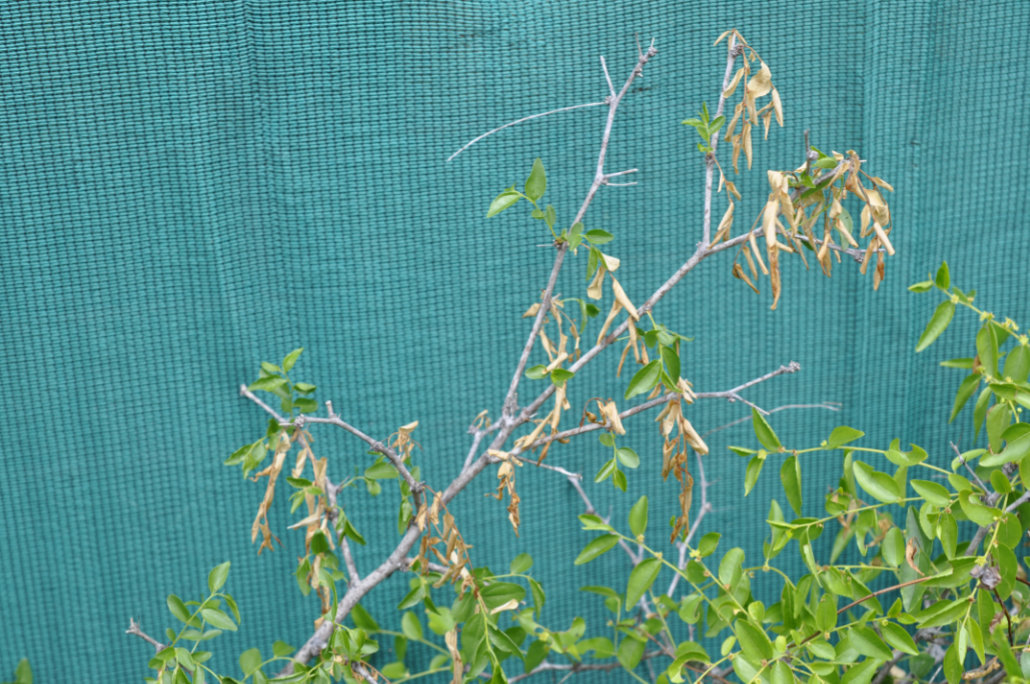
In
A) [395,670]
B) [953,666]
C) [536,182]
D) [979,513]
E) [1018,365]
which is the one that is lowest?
[395,670]

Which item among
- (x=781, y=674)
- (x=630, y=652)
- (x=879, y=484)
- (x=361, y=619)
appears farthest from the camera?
(x=361, y=619)

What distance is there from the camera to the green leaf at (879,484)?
0.95 meters

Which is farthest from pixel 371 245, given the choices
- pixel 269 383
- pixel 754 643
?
pixel 754 643

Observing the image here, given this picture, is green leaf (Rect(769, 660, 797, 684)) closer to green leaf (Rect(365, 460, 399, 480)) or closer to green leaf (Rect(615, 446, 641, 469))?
green leaf (Rect(615, 446, 641, 469))

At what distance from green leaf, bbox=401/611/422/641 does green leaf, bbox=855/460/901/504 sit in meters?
0.71

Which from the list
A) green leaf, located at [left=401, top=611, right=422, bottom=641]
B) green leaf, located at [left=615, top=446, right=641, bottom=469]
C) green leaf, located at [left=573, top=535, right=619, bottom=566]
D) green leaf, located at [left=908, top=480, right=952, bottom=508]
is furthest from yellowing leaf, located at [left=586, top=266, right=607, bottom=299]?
green leaf, located at [left=401, top=611, right=422, bottom=641]

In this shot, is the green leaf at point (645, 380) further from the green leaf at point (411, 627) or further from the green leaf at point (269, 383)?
the green leaf at point (411, 627)

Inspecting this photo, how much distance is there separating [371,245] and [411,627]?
59 centimetres

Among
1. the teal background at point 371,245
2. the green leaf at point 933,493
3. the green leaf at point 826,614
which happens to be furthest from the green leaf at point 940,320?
the teal background at point 371,245

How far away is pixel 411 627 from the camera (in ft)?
4.40

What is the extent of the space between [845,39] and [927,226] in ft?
1.06

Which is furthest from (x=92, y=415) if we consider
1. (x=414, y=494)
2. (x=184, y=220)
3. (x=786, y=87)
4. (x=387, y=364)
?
(x=786, y=87)

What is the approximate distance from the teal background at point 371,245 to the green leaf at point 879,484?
455mm

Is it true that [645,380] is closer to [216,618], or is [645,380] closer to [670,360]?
[670,360]
